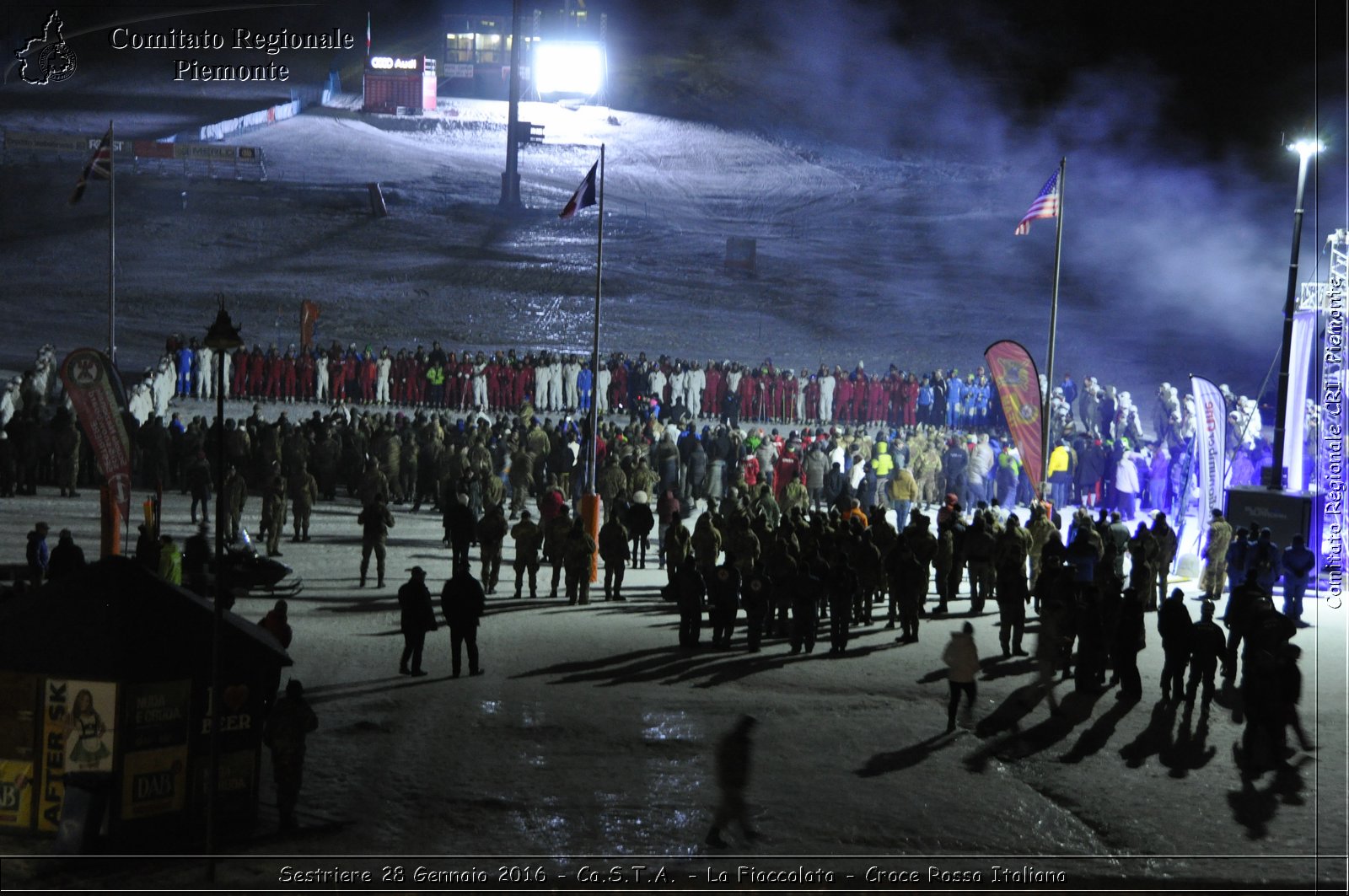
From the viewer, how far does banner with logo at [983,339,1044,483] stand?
20.0 m

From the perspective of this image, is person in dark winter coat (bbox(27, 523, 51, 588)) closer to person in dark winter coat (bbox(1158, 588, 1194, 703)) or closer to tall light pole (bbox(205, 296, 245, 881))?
Answer: tall light pole (bbox(205, 296, 245, 881))

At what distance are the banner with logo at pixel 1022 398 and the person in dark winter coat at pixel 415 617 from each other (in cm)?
1023

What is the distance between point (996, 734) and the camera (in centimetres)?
1203

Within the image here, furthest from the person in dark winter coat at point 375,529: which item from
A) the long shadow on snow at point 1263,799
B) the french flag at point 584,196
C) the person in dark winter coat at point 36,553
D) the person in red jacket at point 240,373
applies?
the person in red jacket at point 240,373

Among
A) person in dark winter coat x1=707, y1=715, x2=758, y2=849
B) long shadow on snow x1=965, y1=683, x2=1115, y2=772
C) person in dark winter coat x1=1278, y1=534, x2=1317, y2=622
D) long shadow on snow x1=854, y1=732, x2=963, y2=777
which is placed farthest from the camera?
person in dark winter coat x1=1278, y1=534, x2=1317, y2=622

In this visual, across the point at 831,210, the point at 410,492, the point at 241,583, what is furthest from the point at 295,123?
the point at 241,583

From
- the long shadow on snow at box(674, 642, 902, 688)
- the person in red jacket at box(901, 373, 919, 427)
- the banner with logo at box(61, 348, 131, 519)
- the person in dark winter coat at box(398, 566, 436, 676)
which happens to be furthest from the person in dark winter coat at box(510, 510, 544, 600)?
the person in red jacket at box(901, 373, 919, 427)

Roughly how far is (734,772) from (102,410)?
9.83m

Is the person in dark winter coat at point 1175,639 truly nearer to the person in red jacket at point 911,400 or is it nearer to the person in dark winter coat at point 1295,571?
the person in dark winter coat at point 1295,571

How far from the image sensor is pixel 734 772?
8.77m

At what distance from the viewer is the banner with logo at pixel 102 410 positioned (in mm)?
15180

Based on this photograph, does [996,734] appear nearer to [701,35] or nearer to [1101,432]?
[1101,432]

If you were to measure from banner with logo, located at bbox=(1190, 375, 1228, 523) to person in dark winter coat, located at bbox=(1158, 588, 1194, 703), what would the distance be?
283 inches

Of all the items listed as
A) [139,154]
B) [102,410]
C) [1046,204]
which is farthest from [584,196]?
[139,154]
